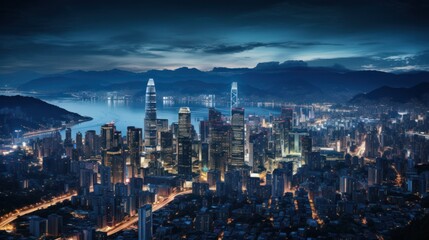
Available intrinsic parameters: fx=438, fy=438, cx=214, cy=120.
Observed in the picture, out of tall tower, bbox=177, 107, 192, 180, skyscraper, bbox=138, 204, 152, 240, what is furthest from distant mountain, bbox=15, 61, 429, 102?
skyscraper, bbox=138, 204, 152, 240

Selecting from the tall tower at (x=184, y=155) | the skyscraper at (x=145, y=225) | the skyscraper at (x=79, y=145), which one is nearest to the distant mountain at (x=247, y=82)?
the skyscraper at (x=79, y=145)

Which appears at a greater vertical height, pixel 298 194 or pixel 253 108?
pixel 253 108

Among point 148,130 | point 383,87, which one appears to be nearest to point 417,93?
point 383,87

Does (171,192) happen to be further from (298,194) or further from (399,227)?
(399,227)

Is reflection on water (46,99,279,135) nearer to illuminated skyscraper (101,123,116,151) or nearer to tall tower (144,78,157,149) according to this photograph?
tall tower (144,78,157,149)

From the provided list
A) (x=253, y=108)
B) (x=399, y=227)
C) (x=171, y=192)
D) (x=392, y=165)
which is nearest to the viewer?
(x=399, y=227)

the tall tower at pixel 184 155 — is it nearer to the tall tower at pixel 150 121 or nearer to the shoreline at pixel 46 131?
the tall tower at pixel 150 121

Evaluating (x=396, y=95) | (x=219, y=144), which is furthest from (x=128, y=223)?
(x=396, y=95)
